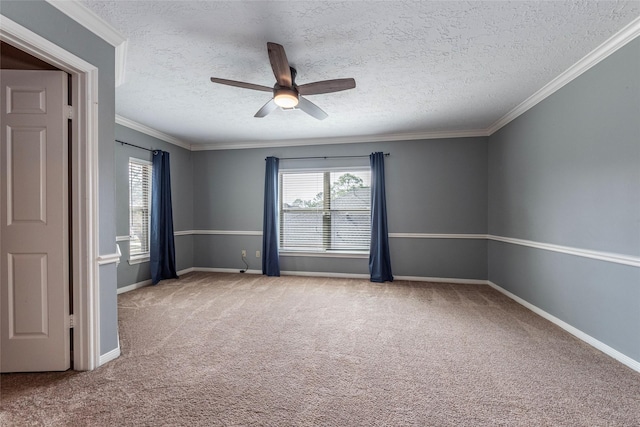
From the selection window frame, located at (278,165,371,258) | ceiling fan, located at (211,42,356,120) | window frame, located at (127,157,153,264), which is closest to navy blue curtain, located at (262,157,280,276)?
window frame, located at (278,165,371,258)

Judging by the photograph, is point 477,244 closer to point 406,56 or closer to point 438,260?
point 438,260

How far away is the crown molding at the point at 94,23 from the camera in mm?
1782

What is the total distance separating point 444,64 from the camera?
8.27 feet

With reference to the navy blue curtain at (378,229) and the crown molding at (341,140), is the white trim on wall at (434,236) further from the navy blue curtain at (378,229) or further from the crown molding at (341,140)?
the crown molding at (341,140)

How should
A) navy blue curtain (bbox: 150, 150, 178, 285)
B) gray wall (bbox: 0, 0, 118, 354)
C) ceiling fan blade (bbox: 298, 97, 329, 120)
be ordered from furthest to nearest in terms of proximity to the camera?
navy blue curtain (bbox: 150, 150, 178, 285) < ceiling fan blade (bbox: 298, 97, 329, 120) < gray wall (bbox: 0, 0, 118, 354)

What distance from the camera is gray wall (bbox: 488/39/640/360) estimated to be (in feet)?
6.83

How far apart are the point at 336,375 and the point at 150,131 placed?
14.5 feet

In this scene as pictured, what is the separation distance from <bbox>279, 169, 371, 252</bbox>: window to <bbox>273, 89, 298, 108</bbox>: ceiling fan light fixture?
8.36 ft

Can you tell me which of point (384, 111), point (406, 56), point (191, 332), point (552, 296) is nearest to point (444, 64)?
point (406, 56)

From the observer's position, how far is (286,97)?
2443 millimetres

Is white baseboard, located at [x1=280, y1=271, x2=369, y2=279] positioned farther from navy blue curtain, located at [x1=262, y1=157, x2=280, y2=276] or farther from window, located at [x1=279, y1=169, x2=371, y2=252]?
window, located at [x1=279, y1=169, x2=371, y2=252]

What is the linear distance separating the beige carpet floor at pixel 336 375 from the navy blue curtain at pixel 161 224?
1326 mm

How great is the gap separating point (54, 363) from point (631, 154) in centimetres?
443

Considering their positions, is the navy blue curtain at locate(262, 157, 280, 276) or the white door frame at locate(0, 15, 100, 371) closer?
the white door frame at locate(0, 15, 100, 371)
